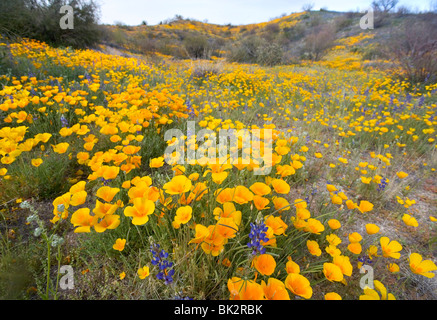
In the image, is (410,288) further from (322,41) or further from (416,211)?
(322,41)

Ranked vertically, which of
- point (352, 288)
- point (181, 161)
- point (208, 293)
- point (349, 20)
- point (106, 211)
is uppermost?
point (349, 20)

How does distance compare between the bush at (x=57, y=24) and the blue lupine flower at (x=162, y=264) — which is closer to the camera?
the blue lupine flower at (x=162, y=264)

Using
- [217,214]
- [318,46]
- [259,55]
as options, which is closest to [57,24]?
[259,55]

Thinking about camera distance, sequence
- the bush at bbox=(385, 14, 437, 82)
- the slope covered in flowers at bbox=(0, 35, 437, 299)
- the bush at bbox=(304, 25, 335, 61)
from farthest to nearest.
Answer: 1. the bush at bbox=(304, 25, 335, 61)
2. the bush at bbox=(385, 14, 437, 82)
3. the slope covered in flowers at bbox=(0, 35, 437, 299)

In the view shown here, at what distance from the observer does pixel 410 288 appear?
1460mm

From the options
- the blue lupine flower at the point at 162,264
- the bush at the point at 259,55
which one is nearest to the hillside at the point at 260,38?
the bush at the point at 259,55

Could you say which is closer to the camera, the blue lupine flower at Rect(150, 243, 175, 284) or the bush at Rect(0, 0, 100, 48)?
the blue lupine flower at Rect(150, 243, 175, 284)

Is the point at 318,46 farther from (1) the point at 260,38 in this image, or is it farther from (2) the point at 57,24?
(2) the point at 57,24

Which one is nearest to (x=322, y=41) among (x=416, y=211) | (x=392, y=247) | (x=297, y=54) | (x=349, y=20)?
(x=297, y=54)

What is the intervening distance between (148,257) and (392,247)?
5.11 ft

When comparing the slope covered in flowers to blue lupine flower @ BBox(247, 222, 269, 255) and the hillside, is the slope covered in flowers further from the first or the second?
the hillside

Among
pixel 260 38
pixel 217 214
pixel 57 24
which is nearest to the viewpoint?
pixel 217 214

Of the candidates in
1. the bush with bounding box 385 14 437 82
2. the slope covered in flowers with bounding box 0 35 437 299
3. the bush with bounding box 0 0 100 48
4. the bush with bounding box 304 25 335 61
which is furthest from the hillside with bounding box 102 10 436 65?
the bush with bounding box 385 14 437 82

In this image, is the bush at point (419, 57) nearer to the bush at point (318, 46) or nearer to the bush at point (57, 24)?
the bush at point (318, 46)
